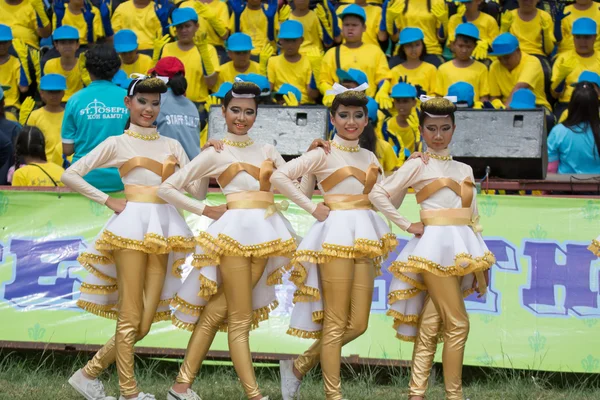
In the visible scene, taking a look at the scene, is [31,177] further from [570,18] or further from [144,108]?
[570,18]

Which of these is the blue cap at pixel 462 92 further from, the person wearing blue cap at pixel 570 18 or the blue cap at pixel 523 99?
the person wearing blue cap at pixel 570 18

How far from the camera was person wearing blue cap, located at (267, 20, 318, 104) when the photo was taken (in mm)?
11453

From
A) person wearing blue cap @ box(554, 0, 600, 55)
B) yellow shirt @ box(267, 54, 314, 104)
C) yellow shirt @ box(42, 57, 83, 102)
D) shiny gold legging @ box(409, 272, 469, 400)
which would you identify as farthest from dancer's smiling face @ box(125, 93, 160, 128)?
person wearing blue cap @ box(554, 0, 600, 55)

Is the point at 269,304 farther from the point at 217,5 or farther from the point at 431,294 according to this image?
the point at 217,5

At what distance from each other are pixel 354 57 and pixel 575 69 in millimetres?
2316

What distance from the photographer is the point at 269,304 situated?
6.45 meters

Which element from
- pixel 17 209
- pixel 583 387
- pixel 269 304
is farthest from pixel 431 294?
pixel 17 209

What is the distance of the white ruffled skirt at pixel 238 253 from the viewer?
6.11 m

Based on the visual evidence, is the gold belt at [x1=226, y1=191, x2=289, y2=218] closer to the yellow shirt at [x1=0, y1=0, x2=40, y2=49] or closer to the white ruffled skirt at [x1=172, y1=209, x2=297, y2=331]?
the white ruffled skirt at [x1=172, y1=209, x2=297, y2=331]

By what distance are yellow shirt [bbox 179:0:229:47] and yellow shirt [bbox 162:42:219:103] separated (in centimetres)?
79

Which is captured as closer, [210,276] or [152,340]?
[210,276]

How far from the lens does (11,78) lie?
479 inches

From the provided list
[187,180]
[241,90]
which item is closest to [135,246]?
[187,180]

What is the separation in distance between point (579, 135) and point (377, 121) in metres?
2.12
